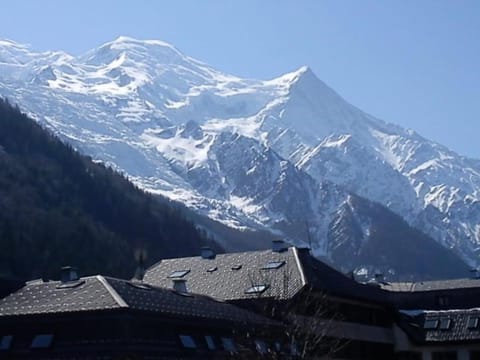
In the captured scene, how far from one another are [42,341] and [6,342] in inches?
107

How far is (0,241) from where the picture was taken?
19925 cm

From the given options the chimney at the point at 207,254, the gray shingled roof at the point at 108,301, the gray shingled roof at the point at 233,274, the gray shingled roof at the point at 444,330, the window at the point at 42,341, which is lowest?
the window at the point at 42,341

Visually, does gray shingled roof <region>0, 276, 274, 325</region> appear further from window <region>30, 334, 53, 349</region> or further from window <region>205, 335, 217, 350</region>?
window <region>30, 334, 53, 349</region>

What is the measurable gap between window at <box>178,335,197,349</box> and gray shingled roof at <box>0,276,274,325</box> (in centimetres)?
117

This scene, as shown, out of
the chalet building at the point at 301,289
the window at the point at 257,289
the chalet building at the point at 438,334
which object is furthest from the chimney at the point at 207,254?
the chalet building at the point at 438,334

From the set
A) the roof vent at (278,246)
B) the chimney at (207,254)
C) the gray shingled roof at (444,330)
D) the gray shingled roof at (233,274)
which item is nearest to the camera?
the gray shingled roof at (233,274)

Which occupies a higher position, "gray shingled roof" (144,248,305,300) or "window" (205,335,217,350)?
"gray shingled roof" (144,248,305,300)

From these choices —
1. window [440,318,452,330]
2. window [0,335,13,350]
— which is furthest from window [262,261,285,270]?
window [0,335,13,350]

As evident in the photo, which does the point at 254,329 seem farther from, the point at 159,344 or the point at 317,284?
the point at 317,284

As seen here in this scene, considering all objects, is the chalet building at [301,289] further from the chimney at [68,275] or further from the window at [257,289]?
the chimney at [68,275]

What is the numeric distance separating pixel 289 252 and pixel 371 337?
30.8ft

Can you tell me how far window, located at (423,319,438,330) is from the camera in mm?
96000

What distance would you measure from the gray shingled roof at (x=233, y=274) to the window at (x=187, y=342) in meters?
11.2

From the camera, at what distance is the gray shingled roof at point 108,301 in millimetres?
63594
